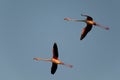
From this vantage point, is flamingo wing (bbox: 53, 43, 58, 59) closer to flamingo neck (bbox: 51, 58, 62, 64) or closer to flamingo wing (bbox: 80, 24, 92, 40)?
flamingo neck (bbox: 51, 58, 62, 64)

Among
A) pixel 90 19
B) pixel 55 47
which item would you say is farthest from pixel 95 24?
pixel 55 47

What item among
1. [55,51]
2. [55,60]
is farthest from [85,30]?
[55,60]

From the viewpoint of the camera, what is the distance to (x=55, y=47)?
47.4 m

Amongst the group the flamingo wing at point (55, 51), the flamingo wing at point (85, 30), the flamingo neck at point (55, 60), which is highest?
the flamingo wing at point (85, 30)

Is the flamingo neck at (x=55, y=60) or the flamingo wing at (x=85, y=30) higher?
the flamingo wing at (x=85, y=30)

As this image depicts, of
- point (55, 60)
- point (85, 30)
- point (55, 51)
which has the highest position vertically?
point (85, 30)

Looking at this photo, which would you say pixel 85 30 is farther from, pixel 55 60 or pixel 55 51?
pixel 55 60

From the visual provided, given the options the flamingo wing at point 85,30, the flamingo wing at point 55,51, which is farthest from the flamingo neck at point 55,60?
the flamingo wing at point 85,30

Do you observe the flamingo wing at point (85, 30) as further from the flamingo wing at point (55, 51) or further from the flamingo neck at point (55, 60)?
the flamingo neck at point (55, 60)

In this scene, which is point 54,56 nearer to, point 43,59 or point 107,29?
point 43,59

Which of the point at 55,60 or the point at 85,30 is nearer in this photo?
the point at 55,60

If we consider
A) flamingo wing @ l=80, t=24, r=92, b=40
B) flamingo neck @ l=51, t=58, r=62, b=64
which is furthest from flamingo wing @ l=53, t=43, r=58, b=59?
flamingo wing @ l=80, t=24, r=92, b=40

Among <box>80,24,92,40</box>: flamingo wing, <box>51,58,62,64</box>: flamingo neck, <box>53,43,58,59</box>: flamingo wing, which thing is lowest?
<box>51,58,62,64</box>: flamingo neck

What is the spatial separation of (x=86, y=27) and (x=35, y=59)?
263 inches
